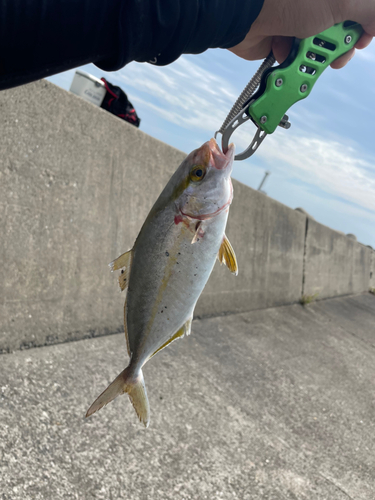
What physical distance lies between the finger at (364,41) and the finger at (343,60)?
0.08ft

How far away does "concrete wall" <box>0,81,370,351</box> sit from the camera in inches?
114

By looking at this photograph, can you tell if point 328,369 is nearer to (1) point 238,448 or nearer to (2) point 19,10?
(1) point 238,448

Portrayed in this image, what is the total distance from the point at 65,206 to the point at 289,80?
226cm

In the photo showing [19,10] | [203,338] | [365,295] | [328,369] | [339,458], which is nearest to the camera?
[19,10]

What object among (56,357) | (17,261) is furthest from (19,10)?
(56,357)

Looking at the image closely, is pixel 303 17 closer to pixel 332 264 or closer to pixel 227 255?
pixel 227 255

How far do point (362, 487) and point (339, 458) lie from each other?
0.27 meters

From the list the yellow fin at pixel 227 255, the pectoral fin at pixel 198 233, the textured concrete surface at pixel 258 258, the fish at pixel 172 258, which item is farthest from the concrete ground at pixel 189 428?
the pectoral fin at pixel 198 233

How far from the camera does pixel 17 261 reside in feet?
9.66

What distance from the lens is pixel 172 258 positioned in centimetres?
112

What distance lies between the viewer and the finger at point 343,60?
1.52 meters

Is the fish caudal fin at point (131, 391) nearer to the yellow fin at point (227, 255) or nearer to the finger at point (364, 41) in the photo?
the yellow fin at point (227, 255)

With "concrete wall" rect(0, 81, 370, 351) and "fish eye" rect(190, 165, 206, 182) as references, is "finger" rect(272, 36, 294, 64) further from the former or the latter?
"concrete wall" rect(0, 81, 370, 351)

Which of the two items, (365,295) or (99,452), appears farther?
(365,295)
